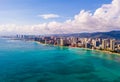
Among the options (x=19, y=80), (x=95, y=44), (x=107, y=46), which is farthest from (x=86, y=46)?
(x=19, y=80)

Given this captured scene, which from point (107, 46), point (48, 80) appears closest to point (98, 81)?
point (48, 80)

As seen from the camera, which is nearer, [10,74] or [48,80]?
[48,80]

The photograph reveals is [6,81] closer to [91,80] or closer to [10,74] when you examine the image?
[10,74]

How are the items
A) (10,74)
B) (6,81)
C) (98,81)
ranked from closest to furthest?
(6,81)
(98,81)
(10,74)

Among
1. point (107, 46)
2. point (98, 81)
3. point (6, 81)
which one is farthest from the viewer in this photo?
point (107, 46)

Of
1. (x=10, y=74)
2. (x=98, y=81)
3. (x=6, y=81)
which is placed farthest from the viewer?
(x=10, y=74)

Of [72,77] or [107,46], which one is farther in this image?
[107,46]

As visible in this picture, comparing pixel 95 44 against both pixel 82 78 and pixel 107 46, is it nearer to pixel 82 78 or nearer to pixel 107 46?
pixel 107 46

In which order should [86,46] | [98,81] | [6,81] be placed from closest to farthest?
1. [6,81]
2. [98,81]
3. [86,46]
